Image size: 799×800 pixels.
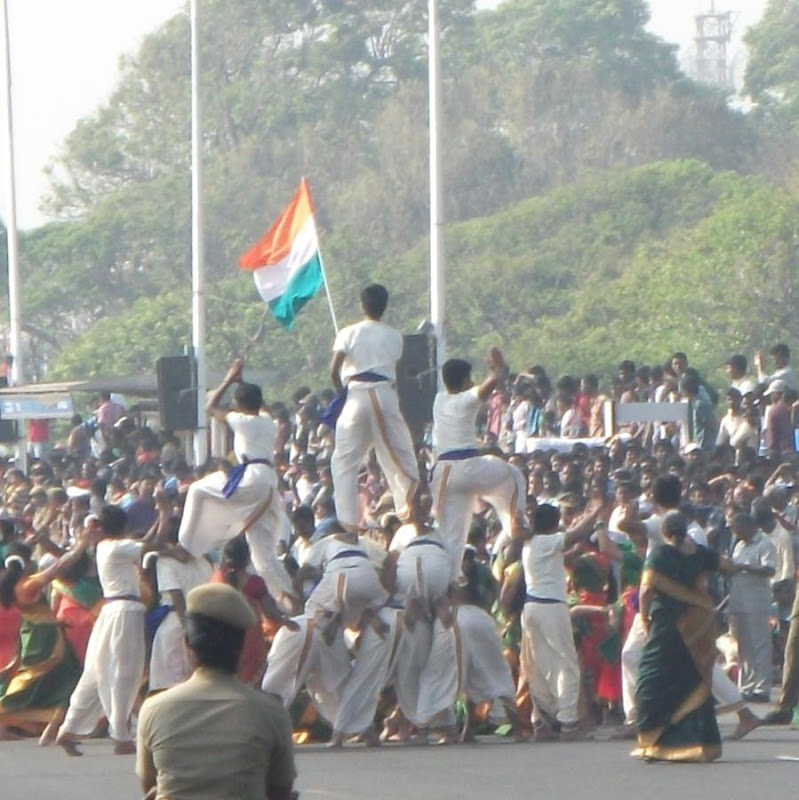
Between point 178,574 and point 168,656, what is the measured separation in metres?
0.51

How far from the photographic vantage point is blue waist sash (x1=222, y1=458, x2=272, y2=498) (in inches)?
595

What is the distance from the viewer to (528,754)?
14.8 meters

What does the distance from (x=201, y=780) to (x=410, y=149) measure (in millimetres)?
65338

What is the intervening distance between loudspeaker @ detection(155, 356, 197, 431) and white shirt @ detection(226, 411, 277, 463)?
9064mm

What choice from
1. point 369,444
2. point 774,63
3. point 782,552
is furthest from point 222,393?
point 774,63

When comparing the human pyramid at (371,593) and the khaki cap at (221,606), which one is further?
the human pyramid at (371,593)

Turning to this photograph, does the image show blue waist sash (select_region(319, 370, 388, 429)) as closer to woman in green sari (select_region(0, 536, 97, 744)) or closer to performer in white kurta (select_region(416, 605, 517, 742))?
performer in white kurta (select_region(416, 605, 517, 742))

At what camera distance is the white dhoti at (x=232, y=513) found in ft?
49.7

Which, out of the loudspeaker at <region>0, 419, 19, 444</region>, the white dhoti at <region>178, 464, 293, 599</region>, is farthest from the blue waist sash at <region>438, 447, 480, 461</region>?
the loudspeaker at <region>0, 419, 19, 444</region>

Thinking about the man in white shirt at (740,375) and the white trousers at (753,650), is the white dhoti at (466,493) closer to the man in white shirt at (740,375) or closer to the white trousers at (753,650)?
the white trousers at (753,650)

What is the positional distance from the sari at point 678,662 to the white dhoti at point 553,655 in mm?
1858

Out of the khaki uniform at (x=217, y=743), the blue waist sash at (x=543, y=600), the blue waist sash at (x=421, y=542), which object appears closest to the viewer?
the khaki uniform at (x=217, y=743)

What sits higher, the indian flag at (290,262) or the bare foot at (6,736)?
the indian flag at (290,262)

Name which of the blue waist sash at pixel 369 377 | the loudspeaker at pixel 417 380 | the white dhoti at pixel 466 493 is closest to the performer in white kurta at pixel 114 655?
the blue waist sash at pixel 369 377
